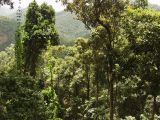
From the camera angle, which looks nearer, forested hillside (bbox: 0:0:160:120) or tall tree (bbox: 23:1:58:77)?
forested hillside (bbox: 0:0:160:120)

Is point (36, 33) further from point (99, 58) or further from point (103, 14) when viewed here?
point (103, 14)

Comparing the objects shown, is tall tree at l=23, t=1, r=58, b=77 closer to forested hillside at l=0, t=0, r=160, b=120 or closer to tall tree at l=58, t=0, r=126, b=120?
forested hillside at l=0, t=0, r=160, b=120

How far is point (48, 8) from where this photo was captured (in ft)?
141

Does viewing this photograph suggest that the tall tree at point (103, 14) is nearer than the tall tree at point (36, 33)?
Yes

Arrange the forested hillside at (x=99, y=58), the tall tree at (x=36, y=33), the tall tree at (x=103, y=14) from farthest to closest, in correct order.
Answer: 1. the tall tree at (x=36, y=33)
2. the tall tree at (x=103, y=14)
3. the forested hillside at (x=99, y=58)

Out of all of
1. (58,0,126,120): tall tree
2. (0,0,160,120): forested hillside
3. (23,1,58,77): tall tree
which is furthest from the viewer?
(23,1,58,77): tall tree

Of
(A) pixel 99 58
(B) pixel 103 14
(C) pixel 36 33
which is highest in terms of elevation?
(B) pixel 103 14

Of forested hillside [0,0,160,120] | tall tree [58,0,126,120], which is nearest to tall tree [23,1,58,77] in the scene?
forested hillside [0,0,160,120]

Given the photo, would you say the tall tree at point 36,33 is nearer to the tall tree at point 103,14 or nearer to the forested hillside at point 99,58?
the forested hillside at point 99,58

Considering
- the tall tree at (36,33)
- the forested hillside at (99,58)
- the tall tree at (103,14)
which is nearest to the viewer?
the forested hillside at (99,58)

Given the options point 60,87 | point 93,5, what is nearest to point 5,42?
point 60,87

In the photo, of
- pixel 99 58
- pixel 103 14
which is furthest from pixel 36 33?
pixel 103 14

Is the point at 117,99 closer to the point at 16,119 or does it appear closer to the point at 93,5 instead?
the point at 93,5

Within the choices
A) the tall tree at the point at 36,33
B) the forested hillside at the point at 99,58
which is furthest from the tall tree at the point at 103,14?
the tall tree at the point at 36,33
